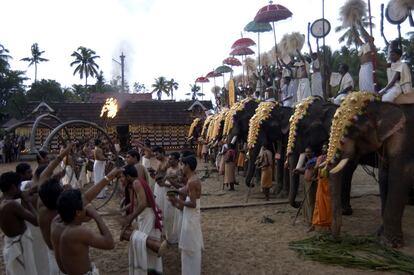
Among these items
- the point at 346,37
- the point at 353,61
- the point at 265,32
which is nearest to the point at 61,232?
the point at 265,32

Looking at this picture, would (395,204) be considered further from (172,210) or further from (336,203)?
(172,210)

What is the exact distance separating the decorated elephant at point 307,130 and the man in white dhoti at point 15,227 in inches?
255

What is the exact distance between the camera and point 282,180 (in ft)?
43.3

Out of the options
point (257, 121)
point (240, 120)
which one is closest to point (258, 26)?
point (240, 120)

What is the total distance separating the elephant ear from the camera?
24.6 ft

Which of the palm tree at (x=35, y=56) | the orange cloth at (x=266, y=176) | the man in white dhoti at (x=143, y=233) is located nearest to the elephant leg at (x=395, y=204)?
the man in white dhoti at (x=143, y=233)

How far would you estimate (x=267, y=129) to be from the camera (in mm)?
12594

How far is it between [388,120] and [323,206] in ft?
6.83

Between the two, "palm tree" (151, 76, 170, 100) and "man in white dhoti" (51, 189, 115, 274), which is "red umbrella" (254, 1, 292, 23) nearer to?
"man in white dhoti" (51, 189, 115, 274)

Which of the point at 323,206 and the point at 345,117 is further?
the point at 323,206

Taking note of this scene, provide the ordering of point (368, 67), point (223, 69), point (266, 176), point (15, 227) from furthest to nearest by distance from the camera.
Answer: point (223, 69), point (266, 176), point (368, 67), point (15, 227)

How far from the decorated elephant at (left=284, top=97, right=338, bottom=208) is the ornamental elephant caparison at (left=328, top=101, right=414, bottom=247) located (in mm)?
2131

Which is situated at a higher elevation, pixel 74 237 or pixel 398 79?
pixel 398 79

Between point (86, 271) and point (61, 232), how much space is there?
0.42 meters
